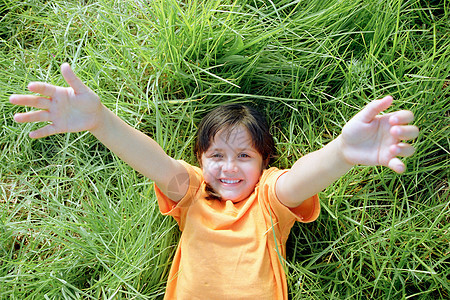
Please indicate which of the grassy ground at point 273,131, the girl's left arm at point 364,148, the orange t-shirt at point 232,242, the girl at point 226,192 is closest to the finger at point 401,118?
the girl's left arm at point 364,148

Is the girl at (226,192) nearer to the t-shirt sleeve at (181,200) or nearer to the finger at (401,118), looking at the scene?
the t-shirt sleeve at (181,200)

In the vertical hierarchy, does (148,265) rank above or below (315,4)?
below

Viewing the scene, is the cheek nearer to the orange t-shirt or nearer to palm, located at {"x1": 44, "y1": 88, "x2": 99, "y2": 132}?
the orange t-shirt

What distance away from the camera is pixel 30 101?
112cm

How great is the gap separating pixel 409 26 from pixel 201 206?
110 cm

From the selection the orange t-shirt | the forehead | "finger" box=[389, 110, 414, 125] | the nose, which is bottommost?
the orange t-shirt

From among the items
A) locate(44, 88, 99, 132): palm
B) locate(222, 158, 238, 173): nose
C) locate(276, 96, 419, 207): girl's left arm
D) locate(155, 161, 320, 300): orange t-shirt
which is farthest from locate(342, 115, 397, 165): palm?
locate(44, 88, 99, 132): palm

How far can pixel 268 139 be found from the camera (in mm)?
1680

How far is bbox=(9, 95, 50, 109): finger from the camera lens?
1.09 metres

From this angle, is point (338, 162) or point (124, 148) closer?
point (338, 162)

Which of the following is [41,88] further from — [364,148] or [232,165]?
[364,148]

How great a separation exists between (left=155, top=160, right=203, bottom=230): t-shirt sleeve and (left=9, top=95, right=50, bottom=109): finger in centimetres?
47

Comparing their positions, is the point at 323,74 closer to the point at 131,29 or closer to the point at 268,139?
the point at 268,139

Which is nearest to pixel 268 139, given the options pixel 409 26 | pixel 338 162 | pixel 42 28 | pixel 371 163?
pixel 338 162
